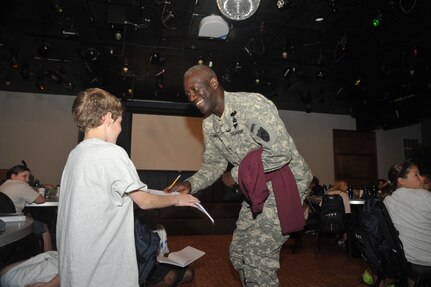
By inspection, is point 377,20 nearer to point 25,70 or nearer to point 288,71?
point 288,71

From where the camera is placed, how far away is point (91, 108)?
1372 millimetres

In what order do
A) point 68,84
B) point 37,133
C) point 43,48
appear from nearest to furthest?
point 43,48 → point 68,84 → point 37,133

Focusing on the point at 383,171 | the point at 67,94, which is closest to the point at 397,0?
the point at 383,171

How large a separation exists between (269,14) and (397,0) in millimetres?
1877

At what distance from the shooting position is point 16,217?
1729 millimetres

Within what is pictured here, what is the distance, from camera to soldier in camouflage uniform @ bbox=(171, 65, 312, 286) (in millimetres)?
1554

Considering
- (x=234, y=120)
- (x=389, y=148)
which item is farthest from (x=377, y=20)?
(x=389, y=148)

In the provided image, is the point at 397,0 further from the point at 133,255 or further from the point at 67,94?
the point at 67,94

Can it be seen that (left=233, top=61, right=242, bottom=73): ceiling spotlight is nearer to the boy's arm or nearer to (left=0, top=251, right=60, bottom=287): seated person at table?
the boy's arm

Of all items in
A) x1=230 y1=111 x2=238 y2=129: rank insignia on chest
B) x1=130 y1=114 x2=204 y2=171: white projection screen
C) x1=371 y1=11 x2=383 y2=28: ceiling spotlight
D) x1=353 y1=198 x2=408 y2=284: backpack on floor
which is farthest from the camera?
x1=130 y1=114 x2=204 y2=171: white projection screen

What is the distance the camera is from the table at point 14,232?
4.41 ft

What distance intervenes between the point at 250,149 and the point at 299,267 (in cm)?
301

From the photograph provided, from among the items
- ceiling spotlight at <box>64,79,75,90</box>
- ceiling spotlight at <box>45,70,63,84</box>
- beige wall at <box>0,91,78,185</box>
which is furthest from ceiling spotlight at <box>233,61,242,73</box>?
beige wall at <box>0,91,78,185</box>

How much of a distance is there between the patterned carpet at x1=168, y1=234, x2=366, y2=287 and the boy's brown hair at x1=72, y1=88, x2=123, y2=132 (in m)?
2.50
